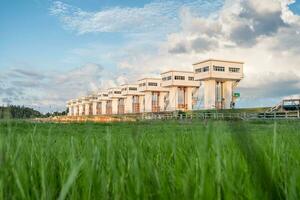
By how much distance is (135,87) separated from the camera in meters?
73.9

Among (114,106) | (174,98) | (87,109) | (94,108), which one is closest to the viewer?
(174,98)

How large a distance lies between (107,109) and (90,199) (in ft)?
281

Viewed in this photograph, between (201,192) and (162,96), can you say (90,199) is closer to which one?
(201,192)

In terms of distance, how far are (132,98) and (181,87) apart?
20.5 metres

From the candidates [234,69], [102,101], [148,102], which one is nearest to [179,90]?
[148,102]

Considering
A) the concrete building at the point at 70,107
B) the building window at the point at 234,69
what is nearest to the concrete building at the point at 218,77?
the building window at the point at 234,69

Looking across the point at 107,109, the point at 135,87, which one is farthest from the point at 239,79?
the point at 107,109

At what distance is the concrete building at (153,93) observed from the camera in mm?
65062

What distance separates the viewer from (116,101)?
81438mm

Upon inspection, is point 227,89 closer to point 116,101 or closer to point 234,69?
point 234,69

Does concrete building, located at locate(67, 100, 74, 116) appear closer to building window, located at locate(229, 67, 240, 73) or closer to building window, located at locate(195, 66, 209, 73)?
building window, located at locate(195, 66, 209, 73)

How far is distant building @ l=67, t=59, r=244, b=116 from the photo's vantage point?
4403 cm

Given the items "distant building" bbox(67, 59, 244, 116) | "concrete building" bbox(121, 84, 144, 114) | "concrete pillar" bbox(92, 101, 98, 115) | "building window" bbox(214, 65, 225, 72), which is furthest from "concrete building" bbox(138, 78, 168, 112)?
"concrete pillar" bbox(92, 101, 98, 115)

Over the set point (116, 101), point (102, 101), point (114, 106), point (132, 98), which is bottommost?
point (114, 106)
